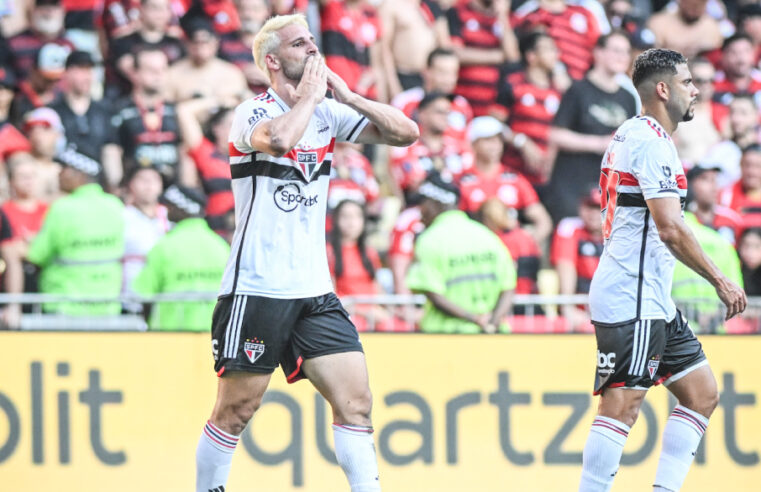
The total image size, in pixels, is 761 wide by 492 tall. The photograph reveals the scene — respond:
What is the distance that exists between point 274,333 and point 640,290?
6.26 feet

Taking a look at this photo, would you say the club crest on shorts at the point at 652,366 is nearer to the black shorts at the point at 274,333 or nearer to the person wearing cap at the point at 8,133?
the black shorts at the point at 274,333

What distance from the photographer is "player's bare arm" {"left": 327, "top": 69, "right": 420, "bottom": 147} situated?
21.3 ft

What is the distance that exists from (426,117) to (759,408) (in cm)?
442

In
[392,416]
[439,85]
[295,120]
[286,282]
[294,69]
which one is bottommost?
[392,416]

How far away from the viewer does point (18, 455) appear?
Result: 28.6ft

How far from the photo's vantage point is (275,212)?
6.47m

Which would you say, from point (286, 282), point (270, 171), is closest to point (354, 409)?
point (286, 282)

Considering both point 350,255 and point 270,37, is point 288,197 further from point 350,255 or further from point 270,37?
point 350,255

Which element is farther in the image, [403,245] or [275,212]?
[403,245]

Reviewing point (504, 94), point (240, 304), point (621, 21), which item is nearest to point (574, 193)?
point (504, 94)

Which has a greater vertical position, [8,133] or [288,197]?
[8,133]

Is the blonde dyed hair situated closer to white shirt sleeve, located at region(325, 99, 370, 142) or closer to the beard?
the beard

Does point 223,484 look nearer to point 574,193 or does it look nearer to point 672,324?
point 672,324

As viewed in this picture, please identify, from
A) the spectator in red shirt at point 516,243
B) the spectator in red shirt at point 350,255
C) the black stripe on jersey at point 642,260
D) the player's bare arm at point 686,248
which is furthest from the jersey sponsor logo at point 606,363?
the spectator in red shirt at point 516,243
